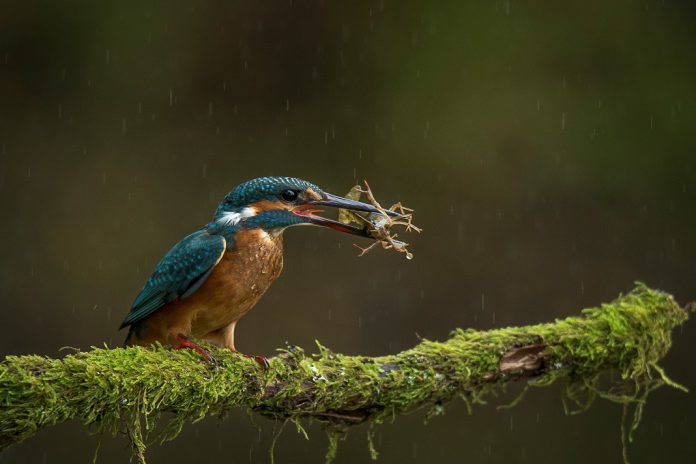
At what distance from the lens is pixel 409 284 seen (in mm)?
5262

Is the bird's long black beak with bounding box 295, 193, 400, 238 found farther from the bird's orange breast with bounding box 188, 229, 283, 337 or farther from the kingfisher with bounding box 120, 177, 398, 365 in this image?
the bird's orange breast with bounding box 188, 229, 283, 337

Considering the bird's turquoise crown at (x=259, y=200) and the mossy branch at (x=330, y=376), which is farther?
the bird's turquoise crown at (x=259, y=200)

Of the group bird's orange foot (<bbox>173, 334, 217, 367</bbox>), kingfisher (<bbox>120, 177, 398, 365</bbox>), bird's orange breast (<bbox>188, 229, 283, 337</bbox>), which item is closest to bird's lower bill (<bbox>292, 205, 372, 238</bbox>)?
kingfisher (<bbox>120, 177, 398, 365</bbox>)

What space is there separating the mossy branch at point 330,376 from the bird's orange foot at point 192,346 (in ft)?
0.08

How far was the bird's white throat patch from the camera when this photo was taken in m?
2.69

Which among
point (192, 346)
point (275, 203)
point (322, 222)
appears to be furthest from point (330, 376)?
point (275, 203)

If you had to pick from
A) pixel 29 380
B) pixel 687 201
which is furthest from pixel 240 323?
pixel 29 380

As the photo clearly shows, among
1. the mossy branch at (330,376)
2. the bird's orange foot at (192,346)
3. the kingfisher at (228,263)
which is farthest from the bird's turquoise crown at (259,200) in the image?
the mossy branch at (330,376)

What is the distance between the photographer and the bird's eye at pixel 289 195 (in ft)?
8.79

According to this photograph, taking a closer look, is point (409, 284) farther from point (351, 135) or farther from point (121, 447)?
point (121, 447)

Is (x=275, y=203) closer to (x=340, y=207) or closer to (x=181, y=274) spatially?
(x=340, y=207)

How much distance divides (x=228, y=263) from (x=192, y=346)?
290mm

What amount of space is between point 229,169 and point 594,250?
208 cm

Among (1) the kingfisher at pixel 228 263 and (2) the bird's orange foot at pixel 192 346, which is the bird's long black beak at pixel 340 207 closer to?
(1) the kingfisher at pixel 228 263
